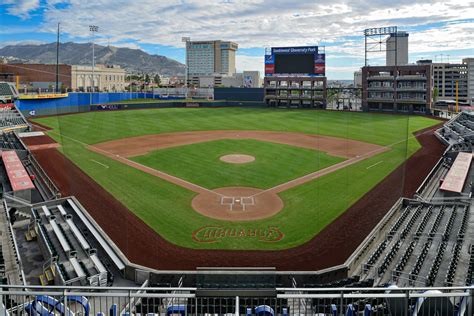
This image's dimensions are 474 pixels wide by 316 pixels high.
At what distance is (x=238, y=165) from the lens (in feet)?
102

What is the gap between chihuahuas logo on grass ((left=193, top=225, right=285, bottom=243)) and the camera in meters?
18.3

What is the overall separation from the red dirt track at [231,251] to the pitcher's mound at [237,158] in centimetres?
1191

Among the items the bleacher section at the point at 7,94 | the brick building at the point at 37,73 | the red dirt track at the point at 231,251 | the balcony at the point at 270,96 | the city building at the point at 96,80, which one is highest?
the brick building at the point at 37,73

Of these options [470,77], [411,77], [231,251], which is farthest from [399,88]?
[470,77]

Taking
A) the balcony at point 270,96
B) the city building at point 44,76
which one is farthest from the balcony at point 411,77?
the city building at point 44,76

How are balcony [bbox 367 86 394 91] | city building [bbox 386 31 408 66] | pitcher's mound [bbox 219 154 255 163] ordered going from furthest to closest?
balcony [bbox 367 86 394 91] → city building [bbox 386 31 408 66] → pitcher's mound [bbox 219 154 255 163]

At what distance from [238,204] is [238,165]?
869cm

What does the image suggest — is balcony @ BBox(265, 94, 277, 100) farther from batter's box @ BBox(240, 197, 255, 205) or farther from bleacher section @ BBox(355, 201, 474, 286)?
→ bleacher section @ BBox(355, 201, 474, 286)

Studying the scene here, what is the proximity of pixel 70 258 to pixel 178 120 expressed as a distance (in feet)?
158

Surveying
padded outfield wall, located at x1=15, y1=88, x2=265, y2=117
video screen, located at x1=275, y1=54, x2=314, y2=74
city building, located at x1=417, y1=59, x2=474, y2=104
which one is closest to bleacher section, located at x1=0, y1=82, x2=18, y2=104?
padded outfield wall, located at x1=15, y1=88, x2=265, y2=117

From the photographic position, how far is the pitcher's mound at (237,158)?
3272cm

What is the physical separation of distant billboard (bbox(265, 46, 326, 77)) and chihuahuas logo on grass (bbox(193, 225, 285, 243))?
64.5 metres

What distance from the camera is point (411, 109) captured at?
77.6 meters

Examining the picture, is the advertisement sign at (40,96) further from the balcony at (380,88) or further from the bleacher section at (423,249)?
the bleacher section at (423,249)
